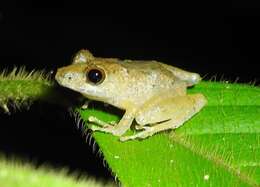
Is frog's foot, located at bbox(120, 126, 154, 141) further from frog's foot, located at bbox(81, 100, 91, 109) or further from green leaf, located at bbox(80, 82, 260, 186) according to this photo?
frog's foot, located at bbox(81, 100, 91, 109)

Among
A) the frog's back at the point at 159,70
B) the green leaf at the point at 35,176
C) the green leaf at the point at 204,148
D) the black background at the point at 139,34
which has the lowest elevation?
the green leaf at the point at 35,176

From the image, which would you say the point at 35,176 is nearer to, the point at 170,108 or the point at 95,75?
the point at 95,75

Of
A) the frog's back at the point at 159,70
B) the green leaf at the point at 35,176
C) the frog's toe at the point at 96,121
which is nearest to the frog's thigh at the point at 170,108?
the frog's back at the point at 159,70

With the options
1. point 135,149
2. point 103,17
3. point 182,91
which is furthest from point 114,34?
point 135,149

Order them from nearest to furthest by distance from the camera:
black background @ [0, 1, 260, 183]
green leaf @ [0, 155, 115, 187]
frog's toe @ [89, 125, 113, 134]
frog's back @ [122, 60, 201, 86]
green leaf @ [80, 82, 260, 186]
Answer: green leaf @ [0, 155, 115, 187]
green leaf @ [80, 82, 260, 186]
frog's toe @ [89, 125, 113, 134]
frog's back @ [122, 60, 201, 86]
black background @ [0, 1, 260, 183]

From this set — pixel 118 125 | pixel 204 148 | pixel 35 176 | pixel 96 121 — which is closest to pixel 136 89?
pixel 118 125

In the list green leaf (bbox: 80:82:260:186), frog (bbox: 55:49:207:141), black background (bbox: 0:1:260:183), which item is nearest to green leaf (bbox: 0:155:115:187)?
green leaf (bbox: 80:82:260:186)

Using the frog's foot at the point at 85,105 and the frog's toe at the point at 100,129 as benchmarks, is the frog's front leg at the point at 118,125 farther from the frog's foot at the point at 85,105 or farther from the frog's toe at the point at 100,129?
the frog's foot at the point at 85,105
